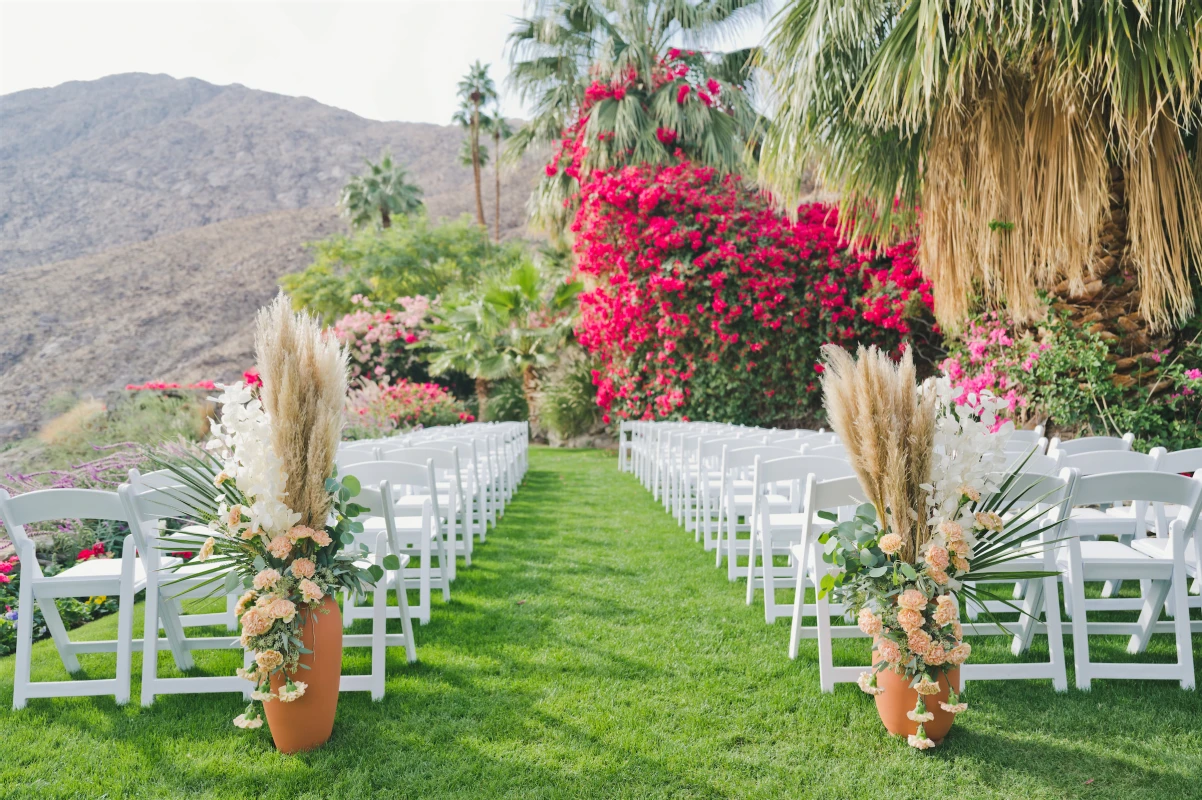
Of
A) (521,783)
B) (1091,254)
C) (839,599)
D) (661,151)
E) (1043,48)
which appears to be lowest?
(521,783)

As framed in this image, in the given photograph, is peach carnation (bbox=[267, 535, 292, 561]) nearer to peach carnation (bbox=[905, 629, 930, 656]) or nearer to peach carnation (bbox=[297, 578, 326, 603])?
peach carnation (bbox=[297, 578, 326, 603])

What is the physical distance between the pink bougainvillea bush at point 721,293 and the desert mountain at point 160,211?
55.4 ft

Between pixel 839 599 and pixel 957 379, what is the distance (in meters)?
5.54

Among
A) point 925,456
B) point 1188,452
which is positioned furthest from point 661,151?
A: point 925,456

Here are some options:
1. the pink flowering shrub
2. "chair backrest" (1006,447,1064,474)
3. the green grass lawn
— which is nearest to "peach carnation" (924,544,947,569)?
the green grass lawn

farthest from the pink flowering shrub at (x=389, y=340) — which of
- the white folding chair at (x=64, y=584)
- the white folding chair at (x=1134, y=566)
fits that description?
the white folding chair at (x=1134, y=566)

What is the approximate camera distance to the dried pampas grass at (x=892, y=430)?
232 cm

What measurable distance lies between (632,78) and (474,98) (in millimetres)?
21626

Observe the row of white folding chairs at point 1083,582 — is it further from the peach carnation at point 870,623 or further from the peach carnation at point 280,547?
the peach carnation at point 280,547

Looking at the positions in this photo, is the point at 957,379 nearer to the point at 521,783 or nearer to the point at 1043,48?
the point at 1043,48

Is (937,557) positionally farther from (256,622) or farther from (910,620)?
(256,622)

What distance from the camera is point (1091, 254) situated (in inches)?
224

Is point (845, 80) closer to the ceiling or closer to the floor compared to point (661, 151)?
closer to the floor

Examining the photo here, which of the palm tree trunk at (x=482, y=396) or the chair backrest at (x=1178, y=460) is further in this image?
the palm tree trunk at (x=482, y=396)
